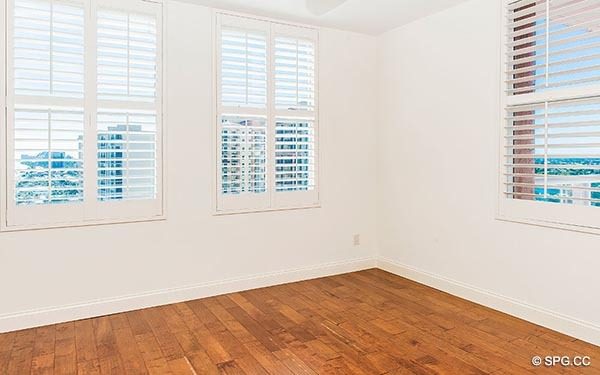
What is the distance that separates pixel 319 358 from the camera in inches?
103

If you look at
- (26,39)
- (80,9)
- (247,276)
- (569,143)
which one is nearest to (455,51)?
(569,143)

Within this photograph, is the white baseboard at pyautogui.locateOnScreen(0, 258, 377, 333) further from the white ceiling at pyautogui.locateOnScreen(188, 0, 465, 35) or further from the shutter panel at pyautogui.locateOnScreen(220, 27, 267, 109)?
the white ceiling at pyautogui.locateOnScreen(188, 0, 465, 35)

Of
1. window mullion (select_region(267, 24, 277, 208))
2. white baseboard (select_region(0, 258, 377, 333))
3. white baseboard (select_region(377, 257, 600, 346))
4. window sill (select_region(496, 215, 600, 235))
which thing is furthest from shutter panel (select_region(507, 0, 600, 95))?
white baseboard (select_region(0, 258, 377, 333))

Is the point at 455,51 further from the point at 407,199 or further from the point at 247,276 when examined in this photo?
the point at 247,276

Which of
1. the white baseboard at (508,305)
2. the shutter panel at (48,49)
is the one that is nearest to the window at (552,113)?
the white baseboard at (508,305)

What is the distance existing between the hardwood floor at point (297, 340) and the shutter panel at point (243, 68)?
5.65 ft

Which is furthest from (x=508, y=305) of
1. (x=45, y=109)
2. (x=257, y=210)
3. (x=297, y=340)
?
(x=45, y=109)

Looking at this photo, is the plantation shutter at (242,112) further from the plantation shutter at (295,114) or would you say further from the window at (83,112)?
the window at (83,112)

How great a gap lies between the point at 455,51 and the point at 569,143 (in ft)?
4.25

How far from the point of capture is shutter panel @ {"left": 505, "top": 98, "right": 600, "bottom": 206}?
9.18 feet

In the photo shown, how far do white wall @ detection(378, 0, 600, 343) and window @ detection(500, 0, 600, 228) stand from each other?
13 centimetres

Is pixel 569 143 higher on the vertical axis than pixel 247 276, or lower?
higher

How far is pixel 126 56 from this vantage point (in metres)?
3.37

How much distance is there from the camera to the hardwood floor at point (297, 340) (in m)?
2.53
